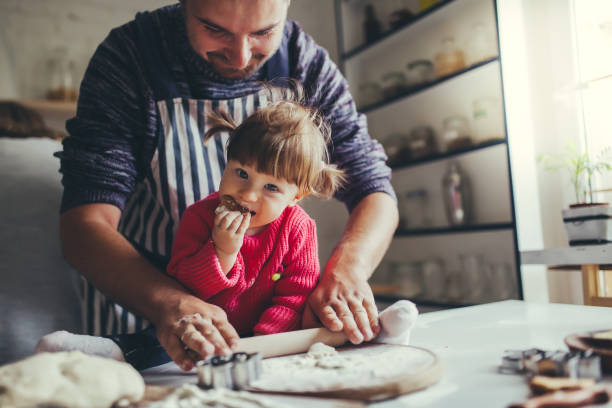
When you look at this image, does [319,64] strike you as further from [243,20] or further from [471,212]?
[471,212]

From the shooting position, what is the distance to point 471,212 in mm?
3006

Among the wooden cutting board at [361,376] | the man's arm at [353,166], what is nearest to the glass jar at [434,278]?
the man's arm at [353,166]

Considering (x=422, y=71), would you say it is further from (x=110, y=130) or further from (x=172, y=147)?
(x=110, y=130)

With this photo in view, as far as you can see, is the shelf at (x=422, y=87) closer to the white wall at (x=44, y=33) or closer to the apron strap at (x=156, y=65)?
the white wall at (x=44, y=33)

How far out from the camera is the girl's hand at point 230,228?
835 mm

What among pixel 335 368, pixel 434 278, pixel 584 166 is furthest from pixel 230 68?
pixel 434 278

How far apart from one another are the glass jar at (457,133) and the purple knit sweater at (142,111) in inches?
69.9

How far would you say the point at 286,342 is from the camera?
2.38ft

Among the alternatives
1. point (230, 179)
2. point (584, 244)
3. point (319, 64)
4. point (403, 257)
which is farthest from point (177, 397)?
point (403, 257)

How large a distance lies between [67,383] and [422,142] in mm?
2988

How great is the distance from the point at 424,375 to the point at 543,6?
105 inches

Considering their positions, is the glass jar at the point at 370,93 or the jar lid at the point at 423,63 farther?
the glass jar at the point at 370,93

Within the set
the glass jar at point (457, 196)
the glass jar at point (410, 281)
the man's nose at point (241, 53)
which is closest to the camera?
the man's nose at point (241, 53)

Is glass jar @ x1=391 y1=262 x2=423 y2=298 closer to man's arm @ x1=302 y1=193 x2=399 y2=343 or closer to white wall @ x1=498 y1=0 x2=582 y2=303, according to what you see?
white wall @ x1=498 y1=0 x2=582 y2=303
